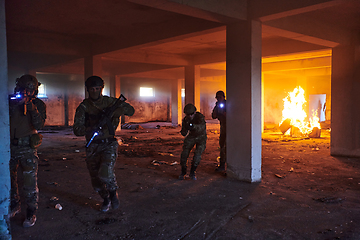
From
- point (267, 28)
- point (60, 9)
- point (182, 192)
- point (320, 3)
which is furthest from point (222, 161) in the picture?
point (60, 9)

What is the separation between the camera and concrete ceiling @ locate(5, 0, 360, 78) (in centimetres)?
538

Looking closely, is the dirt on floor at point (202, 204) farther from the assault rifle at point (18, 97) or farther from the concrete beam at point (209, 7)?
the concrete beam at point (209, 7)

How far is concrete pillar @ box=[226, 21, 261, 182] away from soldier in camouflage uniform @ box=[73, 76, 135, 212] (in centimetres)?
261

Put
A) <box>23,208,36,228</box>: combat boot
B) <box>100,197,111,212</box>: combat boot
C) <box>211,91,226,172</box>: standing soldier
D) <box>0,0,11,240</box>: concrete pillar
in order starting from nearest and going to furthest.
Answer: <box>0,0,11,240</box>: concrete pillar < <box>23,208,36,228</box>: combat boot < <box>100,197,111,212</box>: combat boot < <box>211,91,226,172</box>: standing soldier

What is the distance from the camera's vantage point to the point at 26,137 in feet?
12.0

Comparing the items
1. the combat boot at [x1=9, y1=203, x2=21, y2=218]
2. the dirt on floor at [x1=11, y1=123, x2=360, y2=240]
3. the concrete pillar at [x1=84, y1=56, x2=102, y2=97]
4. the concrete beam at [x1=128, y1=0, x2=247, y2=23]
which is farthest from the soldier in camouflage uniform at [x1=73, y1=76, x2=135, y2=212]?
the concrete pillar at [x1=84, y1=56, x2=102, y2=97]

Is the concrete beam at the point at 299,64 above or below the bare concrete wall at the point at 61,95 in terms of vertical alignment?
above

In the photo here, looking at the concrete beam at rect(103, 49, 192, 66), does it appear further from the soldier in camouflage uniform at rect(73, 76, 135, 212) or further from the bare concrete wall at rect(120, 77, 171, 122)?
the bare concrete wall at rect(120, 77, 171, 122)

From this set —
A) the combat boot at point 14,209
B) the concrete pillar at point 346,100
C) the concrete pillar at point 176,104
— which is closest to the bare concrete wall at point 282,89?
the concrete pillar at point 176,104

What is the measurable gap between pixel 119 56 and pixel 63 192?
28.2 ft

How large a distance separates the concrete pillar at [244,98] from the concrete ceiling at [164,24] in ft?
1.24

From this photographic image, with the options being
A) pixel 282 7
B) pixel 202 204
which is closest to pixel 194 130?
pixel 202 204

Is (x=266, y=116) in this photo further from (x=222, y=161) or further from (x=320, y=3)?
(x=320, y=3)

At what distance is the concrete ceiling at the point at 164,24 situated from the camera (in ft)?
17.6
